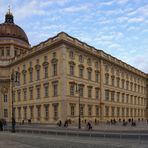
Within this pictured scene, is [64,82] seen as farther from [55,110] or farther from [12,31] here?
[12,31]

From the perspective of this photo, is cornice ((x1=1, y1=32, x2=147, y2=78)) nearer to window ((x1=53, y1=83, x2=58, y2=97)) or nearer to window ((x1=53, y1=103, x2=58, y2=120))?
window ((x1=53, y1=83, x2=58, y2=97))

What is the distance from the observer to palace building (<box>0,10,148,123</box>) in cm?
5709

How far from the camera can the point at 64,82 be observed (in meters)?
55.8

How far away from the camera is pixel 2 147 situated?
19.0 m

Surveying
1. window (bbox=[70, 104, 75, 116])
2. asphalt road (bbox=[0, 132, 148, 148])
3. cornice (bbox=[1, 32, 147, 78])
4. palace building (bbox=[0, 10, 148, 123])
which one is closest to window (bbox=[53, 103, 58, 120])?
palace building (bbox=[0, 10, 148, 123])

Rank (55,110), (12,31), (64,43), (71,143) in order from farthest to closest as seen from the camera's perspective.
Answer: (12,31), (55,110), (64,43), (71,143)

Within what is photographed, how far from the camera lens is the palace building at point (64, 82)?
2248 inches

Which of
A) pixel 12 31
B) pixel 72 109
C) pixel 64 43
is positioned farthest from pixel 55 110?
pixel 12 31

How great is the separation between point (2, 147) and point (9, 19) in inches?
3240

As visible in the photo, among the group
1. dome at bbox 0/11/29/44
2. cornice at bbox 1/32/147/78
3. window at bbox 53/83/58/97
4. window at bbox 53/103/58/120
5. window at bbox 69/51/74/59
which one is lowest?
window at bbox 53/103/58/120

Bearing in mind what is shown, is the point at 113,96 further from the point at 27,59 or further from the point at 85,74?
the point at 27,59

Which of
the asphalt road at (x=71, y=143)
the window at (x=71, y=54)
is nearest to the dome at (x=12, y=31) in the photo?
the window at (x=71, y=54)

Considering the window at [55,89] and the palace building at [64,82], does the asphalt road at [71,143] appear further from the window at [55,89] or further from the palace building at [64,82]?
the window at [55,89]

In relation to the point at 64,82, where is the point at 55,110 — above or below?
below
